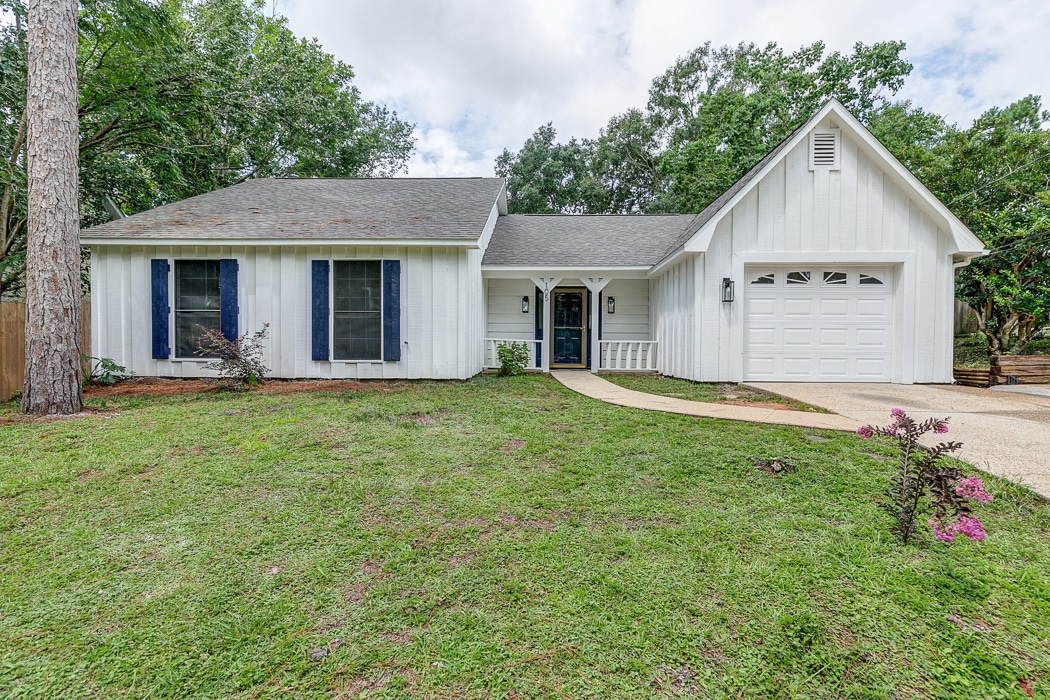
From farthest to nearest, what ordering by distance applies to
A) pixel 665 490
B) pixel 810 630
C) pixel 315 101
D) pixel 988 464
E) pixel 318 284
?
pixel 315 101 < pixel 318 284 < pixel 988 464 < pixel 665 490 < pixel 810 630

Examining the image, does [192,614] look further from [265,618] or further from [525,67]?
[525,67]

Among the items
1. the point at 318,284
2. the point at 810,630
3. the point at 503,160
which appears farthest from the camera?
the point at 503,160

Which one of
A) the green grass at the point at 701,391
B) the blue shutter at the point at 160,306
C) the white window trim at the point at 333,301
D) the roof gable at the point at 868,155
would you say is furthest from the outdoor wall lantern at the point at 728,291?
the blue shutter at the point at 160,306

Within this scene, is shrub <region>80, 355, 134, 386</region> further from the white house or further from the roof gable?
the roof gable

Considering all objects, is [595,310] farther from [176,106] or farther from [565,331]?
[176,106]

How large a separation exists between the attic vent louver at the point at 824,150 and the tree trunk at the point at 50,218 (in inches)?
424

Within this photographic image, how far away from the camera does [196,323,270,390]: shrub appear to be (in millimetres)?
6906

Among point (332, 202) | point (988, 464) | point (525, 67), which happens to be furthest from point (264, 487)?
point (525, 67)

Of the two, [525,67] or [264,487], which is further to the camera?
Answer: [525,67]

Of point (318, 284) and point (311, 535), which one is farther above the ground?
point (318, 284)

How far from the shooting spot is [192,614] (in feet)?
5.65

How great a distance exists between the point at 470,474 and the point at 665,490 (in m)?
1.39

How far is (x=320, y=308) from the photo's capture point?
7867mm

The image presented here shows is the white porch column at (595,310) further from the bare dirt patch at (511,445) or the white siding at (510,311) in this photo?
the bare dirt patch at (511,445)
